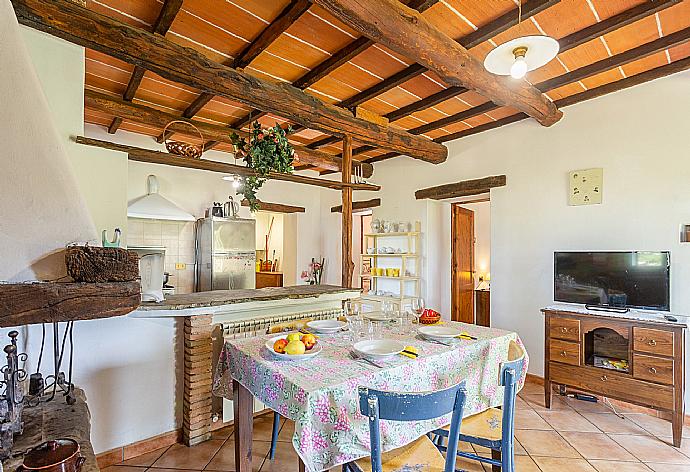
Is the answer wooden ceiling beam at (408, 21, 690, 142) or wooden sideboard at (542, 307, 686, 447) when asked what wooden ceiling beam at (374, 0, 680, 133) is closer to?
wooden ceiling beam at (408, 21, 690, 142)

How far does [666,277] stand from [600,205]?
86 centimetres

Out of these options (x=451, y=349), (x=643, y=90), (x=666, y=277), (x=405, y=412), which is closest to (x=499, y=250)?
(x=666, y=277)

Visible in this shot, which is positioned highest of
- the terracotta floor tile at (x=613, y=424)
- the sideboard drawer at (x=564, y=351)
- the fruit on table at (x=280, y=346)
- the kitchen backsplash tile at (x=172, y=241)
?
the kitchen backsplash tile at (x=172, y=241)

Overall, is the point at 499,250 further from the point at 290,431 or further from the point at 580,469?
the point at 290,431

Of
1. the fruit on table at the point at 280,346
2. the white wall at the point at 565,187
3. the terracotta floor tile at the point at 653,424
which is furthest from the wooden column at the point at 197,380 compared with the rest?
the terracotta floor tile at the point at 653,424

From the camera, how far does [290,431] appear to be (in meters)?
2.87

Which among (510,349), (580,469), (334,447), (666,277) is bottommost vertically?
(580,469)

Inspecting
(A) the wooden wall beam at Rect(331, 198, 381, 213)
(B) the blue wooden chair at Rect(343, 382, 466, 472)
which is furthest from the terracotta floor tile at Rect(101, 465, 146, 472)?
(A) the wooden wall beam at Rect(331, 198, 381, 213)

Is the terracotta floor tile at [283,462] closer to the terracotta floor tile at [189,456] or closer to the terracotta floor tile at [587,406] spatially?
the terracotta floor tile at [189,456]

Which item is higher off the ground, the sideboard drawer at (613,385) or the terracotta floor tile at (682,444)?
the sideboard drawer at (613,385)

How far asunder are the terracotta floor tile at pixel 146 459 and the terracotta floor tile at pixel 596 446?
282 cm

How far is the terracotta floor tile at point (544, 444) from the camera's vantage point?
261 cm

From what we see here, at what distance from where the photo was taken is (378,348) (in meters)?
1.90

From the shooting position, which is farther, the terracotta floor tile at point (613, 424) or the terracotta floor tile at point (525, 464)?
the terracotta floor tile at point (613, 424)
